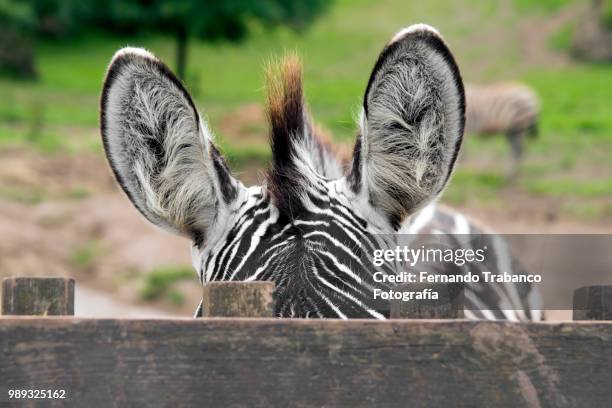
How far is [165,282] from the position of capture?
10.0m

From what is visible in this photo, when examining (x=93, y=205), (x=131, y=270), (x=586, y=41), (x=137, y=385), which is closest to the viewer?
(x=137, y=385)

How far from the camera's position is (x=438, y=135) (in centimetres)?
204

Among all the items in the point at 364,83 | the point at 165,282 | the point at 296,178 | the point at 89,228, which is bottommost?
the point at 296,178

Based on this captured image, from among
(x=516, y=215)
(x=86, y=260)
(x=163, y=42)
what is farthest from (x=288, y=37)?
(x=86, y=260)

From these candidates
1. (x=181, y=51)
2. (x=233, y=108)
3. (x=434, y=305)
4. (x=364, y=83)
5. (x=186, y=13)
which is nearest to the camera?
(x=434, y=305)

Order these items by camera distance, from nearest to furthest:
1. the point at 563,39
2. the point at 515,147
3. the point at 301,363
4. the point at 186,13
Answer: the point at 301,363
the point at 515,147
the point at 186,13
the point at 563,39

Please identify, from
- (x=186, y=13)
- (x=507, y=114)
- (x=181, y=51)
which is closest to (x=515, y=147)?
(x=507, y=114)

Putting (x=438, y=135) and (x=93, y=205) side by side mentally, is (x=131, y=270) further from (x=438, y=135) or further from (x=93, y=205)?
(x=438, y=135)

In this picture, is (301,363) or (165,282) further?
(165,282)

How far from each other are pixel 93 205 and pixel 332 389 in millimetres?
11211

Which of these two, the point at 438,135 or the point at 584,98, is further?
the point at 584,98

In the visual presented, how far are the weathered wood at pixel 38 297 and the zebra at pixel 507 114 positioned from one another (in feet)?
50.9

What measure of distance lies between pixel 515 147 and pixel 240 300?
15687 millimetres

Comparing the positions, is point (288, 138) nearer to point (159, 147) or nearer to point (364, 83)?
point (159, 147)
